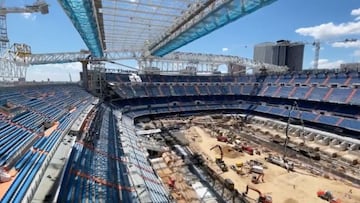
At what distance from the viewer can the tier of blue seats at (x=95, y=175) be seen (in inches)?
357

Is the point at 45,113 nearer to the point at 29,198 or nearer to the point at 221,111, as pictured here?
the point at 29,198

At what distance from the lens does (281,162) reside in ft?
70.7

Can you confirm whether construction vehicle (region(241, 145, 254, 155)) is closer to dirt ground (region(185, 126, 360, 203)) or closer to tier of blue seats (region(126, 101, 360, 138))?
dirt ground (region(185, 126, 360, 203))

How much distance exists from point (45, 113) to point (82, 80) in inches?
982

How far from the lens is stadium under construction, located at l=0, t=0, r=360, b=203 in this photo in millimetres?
10516

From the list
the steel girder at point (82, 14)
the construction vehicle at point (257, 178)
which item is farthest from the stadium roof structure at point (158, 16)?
the construction vehicle at point (257, 178)

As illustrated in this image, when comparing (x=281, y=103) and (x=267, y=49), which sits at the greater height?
(x=267, y=49)

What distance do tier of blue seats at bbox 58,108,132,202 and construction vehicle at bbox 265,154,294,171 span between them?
14.4 meters

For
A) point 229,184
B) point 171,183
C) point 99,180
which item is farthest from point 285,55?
point 99,180

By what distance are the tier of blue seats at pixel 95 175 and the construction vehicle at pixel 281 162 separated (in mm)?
14391

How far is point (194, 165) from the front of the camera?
67.9 feet

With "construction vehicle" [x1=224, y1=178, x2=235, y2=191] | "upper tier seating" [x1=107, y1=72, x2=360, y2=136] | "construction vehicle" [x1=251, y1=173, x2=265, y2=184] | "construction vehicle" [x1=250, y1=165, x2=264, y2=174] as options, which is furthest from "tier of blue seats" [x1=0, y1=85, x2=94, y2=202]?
"upper tier seating" [x1=107, y1=72, x2=360, y2=136]

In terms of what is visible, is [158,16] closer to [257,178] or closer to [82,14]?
[82,14]

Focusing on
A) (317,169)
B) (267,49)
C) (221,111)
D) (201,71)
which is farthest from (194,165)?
(267,49)
